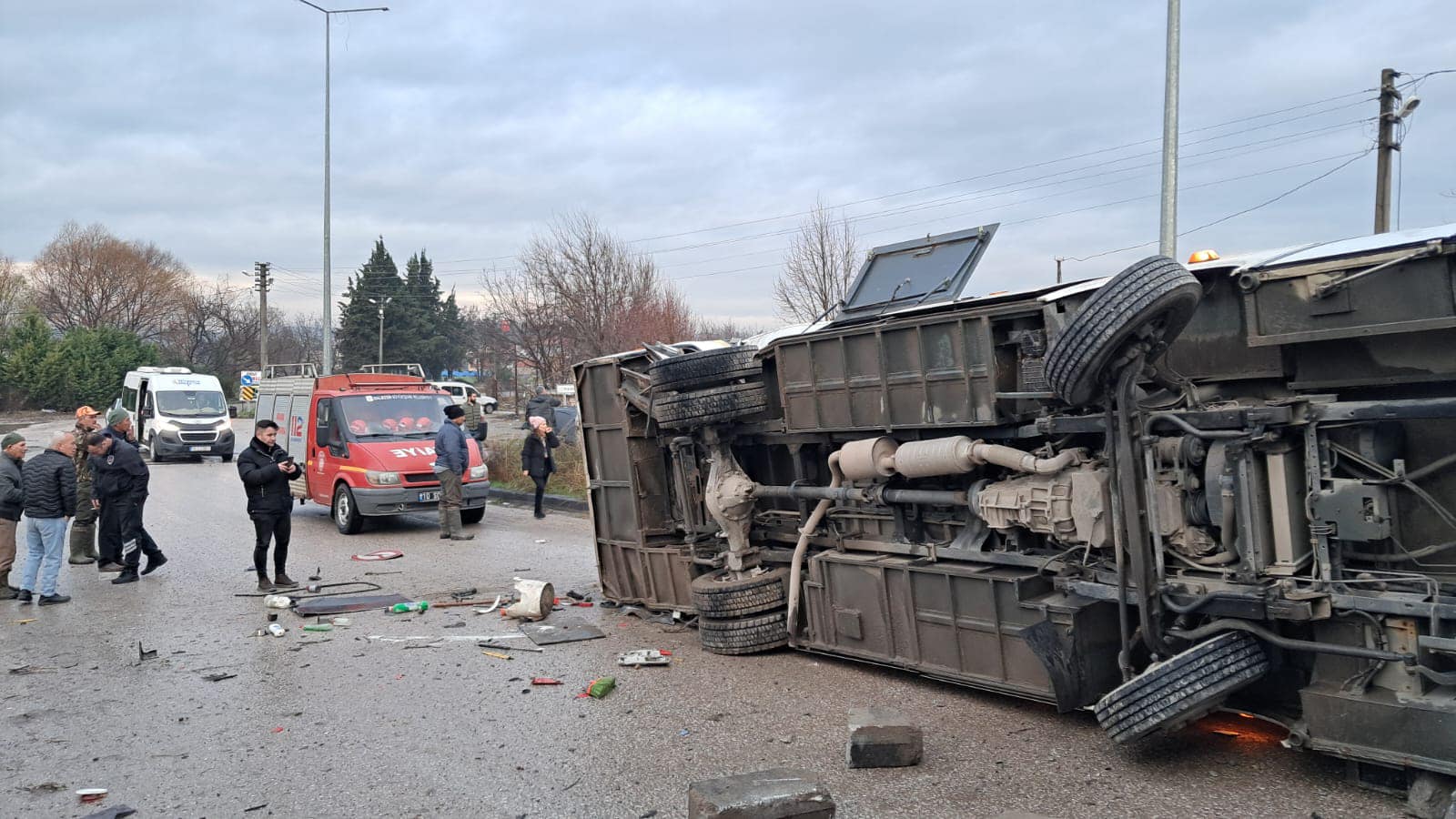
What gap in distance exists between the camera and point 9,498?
995 cm

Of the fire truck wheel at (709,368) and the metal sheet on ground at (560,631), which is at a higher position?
the fire truck wheel at (709,368)

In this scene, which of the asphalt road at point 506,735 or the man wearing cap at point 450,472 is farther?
the man wearing cap at point 450,472

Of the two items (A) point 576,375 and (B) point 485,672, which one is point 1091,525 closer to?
(B) point 485,672

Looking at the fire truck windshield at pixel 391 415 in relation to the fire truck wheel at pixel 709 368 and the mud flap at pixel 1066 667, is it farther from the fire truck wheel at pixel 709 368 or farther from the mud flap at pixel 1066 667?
the mud flap at pixel 1066 667

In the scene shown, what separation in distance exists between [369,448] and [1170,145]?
11262mm

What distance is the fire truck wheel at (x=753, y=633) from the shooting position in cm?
749

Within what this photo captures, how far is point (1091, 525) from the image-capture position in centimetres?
556

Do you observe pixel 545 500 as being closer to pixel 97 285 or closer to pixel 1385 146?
pixel 1385 146

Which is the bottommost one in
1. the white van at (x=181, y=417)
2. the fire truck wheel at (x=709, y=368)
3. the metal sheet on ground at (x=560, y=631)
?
the metal sheet on ground at (x=560, y=631)

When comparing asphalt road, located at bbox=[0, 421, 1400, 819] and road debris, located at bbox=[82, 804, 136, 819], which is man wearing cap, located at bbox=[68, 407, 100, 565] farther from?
road debris, located at bbox=[82, 804, 136, 819]

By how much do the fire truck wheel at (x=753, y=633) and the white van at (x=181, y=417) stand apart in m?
25.2

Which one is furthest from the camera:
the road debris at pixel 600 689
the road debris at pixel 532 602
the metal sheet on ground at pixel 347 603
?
the metal sheet on ground at pixel 347 603

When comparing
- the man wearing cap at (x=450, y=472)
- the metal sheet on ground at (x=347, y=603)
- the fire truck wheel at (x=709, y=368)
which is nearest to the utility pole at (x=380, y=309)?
the man wearing cap at (x=450, y=472)

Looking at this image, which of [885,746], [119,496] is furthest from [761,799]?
[119,496]
